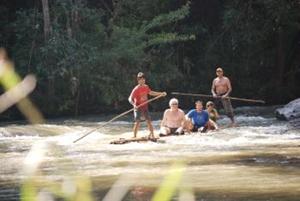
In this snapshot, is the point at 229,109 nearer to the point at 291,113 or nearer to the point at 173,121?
the point at 291,113

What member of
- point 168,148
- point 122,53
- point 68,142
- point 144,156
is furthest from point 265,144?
point 122,53

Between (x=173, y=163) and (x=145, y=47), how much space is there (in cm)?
1475

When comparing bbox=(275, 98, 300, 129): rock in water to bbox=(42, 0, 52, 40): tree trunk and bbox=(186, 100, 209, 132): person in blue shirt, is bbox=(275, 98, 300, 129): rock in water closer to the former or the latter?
bbox=(186, 100, 209, 132): person in blue shirt

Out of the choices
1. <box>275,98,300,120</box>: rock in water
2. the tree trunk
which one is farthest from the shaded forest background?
<box>275,98,300,120</box>: rock in water

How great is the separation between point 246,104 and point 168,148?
13452mm

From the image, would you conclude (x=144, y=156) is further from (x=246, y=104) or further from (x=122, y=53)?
(x=246, y=104)

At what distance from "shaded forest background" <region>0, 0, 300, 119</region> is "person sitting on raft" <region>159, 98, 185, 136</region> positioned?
8026mm

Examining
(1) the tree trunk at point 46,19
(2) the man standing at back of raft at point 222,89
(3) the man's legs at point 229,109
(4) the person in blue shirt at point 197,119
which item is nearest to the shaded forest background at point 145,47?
(1) the tree trunk at point 46,19

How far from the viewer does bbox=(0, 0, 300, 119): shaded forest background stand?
21.5 m

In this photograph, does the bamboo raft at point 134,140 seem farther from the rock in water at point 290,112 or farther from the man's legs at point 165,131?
the rock in water at point 290,112

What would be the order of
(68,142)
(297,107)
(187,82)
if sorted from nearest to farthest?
(68,142) → (297,107) → (187,82)

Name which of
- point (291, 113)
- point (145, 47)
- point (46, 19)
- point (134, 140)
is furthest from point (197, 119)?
point (145, 47)

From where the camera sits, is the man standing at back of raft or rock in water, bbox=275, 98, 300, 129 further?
rock in water, bbox=275, 98, 300, 129

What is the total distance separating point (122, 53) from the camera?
22.3 metres
